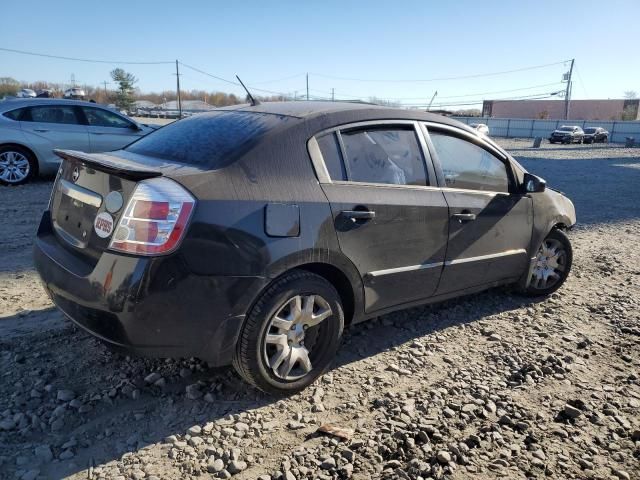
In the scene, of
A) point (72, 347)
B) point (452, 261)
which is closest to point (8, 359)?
point (72, 347)

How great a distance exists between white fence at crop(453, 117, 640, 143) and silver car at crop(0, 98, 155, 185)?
145 ft

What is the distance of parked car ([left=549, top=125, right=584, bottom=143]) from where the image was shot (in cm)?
4128

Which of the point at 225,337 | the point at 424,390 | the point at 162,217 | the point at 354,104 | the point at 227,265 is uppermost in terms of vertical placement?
the point at 354,104

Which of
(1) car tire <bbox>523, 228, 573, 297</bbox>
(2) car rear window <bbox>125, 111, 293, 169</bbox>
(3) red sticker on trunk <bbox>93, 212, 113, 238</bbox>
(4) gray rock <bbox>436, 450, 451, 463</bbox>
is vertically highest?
(2) car rear window <bbox>125, 111, 293, 169</bbox>

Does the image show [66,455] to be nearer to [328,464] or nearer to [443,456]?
[328,464]

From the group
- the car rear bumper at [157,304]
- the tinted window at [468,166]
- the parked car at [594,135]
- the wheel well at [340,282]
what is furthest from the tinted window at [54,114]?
the parked car at [594,135]

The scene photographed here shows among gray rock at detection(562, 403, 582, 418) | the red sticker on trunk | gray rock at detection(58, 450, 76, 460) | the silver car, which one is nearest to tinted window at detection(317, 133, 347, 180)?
the red sticker on trunk

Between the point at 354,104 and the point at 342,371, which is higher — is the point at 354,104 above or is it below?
above

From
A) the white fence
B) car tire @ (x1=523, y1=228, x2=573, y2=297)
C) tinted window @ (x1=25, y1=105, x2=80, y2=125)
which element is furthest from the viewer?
the white fence

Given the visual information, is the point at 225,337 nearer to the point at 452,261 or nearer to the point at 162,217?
the point at 162,217

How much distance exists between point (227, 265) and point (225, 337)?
1.30 ft

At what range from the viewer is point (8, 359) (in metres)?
3.14

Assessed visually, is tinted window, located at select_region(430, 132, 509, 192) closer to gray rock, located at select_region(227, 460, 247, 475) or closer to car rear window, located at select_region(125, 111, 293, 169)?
car rear window, located at select_region(125, 111, 293, 169)

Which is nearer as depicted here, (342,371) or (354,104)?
(342,371)
